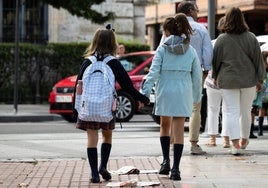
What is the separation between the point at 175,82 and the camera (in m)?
8.05

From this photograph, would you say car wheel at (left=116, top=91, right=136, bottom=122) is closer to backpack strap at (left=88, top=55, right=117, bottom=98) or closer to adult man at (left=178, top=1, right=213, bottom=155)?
adult man at (left=178, top=1, right=213, bottom=155)

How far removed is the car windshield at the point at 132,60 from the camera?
712 inches

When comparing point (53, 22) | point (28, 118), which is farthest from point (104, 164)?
point (53, 22)

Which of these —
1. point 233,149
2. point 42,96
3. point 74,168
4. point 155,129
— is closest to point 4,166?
point 74,168

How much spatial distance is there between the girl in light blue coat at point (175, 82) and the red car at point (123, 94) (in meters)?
8.66

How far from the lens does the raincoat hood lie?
8.12 meters

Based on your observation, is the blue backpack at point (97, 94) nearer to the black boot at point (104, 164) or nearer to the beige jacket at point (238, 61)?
the black boot at point (104, 164)

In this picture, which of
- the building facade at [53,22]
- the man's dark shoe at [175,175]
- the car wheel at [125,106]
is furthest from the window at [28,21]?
the man's dark shoe at [175,175]

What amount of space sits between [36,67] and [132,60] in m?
6.67

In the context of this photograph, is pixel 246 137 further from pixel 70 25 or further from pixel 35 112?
pixel 70 25

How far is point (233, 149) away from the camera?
983 centimetres

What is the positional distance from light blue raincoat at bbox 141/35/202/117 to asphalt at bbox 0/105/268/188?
763 mm

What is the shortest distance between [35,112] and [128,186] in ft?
43.8

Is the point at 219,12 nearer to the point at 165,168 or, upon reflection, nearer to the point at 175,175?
the point at 165,168
